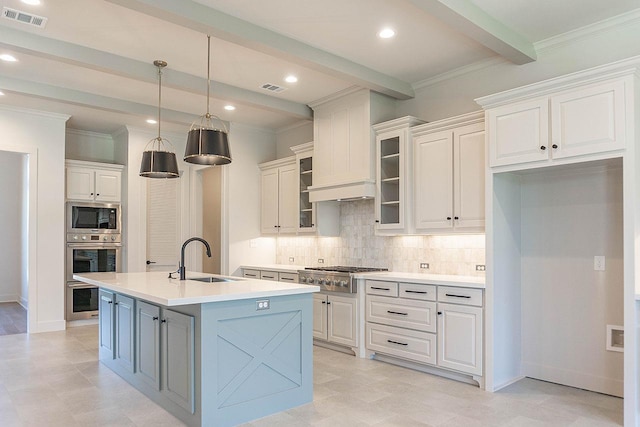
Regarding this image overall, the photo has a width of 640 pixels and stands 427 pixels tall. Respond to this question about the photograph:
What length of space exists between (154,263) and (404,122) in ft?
14.8

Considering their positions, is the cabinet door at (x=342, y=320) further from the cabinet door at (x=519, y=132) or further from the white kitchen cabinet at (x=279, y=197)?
the cabinet door at (x=519, y=132)

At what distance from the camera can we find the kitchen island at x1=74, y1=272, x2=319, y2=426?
2949 mm

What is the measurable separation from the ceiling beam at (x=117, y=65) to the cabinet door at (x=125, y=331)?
6.89ft

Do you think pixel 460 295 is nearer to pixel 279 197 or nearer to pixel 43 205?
pixel 279 197

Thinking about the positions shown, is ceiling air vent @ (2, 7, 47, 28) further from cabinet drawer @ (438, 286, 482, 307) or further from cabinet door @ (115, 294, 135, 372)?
cabinet drawer @ (438, 286, 482, 307)

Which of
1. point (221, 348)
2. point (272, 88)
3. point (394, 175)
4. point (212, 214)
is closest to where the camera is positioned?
point (221, 348)

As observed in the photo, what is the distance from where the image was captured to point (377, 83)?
4.73 meters

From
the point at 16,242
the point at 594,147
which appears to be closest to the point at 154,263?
the point at 16,242

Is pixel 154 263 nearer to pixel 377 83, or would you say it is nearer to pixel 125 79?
pixel 125 79

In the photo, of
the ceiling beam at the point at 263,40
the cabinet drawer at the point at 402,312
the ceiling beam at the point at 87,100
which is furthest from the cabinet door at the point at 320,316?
the ceiling beam at the point at 87,100

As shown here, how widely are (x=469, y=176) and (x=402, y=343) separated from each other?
168cm

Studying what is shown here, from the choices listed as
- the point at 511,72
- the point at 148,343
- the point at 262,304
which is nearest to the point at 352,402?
the point at 262,304

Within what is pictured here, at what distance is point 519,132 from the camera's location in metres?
3.63

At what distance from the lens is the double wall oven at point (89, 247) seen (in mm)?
6484
